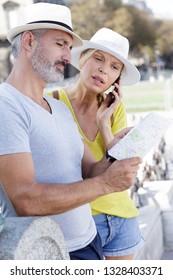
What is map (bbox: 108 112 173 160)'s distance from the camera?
184 centimetres

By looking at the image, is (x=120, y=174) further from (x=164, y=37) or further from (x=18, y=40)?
(x=164, y=37)

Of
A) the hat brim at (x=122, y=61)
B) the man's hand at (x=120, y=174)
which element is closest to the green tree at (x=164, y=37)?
the hat brim at (x=122, y=61)

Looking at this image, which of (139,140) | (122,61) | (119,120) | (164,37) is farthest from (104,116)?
(164,37)

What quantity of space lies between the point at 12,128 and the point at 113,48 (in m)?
1.01

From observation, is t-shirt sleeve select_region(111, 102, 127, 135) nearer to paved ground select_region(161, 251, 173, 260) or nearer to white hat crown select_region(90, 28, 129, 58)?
white hat crown select_region(90, 28, 129, 58)

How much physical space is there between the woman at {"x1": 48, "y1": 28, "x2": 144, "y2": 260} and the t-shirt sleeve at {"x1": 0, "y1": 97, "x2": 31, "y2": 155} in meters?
0.78

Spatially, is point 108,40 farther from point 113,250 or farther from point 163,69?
point 163,69

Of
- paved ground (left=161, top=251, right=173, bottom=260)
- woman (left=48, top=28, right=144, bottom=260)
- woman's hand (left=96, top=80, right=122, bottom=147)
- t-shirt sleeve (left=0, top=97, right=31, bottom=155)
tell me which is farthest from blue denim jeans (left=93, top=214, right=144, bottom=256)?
paved ground (left=161, top=251, right=173, bottom=260)

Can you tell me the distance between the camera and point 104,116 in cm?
249

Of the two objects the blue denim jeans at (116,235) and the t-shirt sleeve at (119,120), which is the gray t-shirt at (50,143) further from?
the t-shirt sleeve at (119,120)

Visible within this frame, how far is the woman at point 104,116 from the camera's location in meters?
2.49

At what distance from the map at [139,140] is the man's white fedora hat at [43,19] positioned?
0.41 meters
